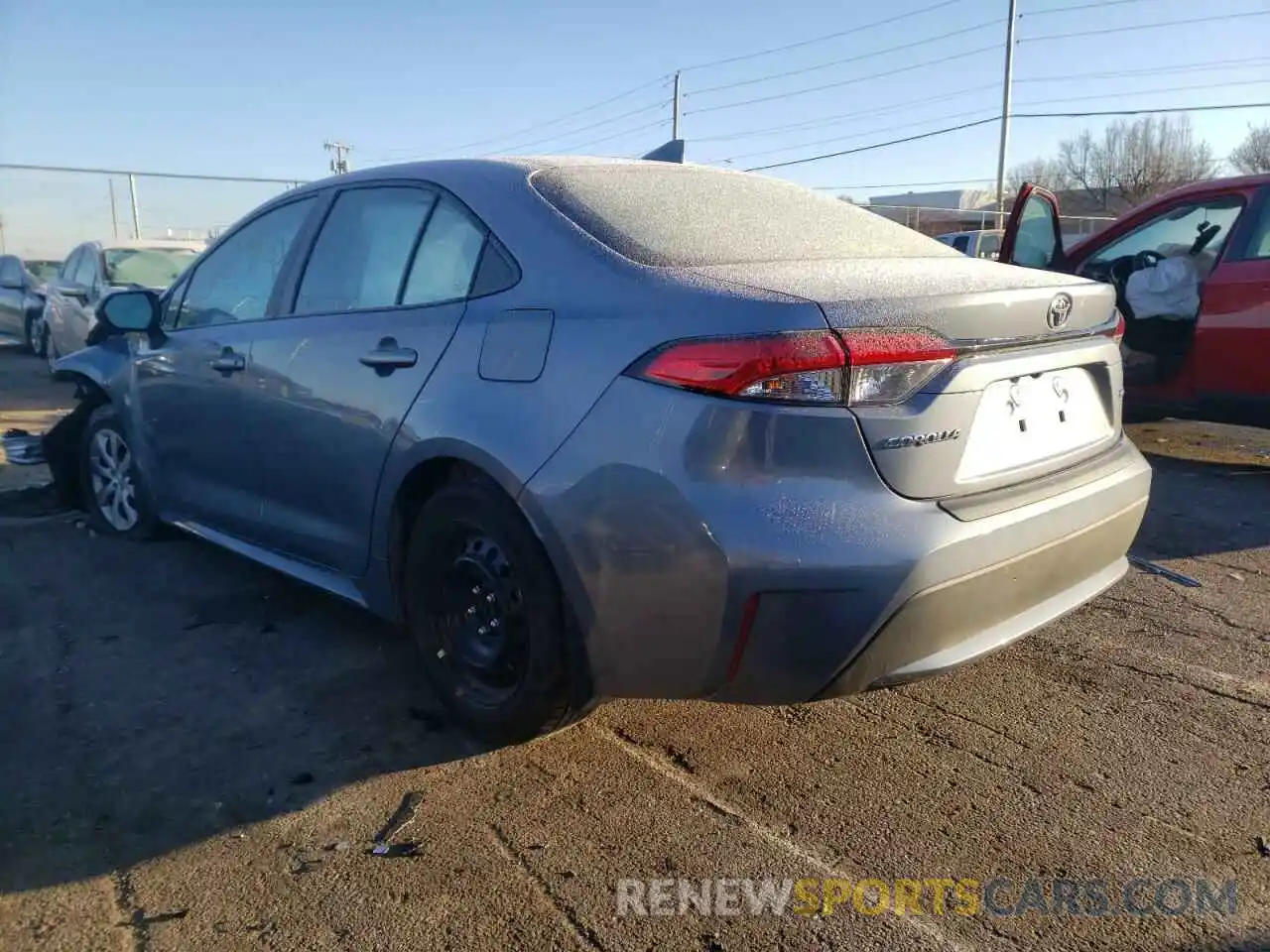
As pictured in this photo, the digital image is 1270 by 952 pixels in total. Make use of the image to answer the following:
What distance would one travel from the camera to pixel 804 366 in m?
2.21

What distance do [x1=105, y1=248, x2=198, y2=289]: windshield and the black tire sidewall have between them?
→ 9.37 meters

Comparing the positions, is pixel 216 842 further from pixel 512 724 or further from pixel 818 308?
pixel 818 308

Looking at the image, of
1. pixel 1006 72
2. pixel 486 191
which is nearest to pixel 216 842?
pixel 486 191

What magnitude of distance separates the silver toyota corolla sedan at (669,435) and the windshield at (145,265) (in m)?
8.48

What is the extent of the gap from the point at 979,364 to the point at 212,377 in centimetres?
287

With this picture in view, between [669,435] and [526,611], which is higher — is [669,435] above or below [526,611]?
above

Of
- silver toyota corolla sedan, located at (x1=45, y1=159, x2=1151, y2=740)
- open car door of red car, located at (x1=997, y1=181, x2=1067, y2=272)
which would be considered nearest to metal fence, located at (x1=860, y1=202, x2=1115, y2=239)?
open car door of red car, located at (x1=997, y1=181, x2=1067, y2=272)

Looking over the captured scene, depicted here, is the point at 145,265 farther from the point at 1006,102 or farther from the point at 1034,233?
the point at 1006,102

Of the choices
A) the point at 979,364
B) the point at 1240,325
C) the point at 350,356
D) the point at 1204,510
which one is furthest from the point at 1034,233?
the point at 350,356

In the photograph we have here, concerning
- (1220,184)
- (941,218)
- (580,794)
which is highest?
(941,218)

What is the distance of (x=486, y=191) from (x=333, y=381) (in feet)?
2.62

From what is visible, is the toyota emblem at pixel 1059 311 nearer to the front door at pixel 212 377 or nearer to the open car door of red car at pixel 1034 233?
the front door at pixel 212 377

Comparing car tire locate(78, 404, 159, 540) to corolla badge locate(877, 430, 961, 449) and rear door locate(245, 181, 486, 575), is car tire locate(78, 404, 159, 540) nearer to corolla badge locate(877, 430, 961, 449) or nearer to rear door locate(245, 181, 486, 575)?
rear door locate(245, 181, 486, 575)

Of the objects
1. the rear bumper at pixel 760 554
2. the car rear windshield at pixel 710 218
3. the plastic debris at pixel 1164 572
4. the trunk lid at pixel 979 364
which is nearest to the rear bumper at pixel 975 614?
the rear bumper at pixel 760 554
